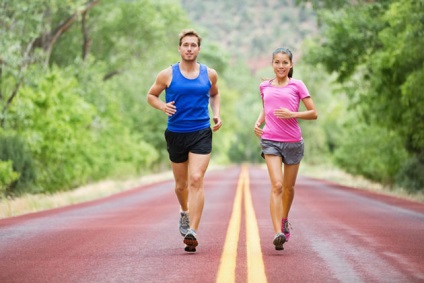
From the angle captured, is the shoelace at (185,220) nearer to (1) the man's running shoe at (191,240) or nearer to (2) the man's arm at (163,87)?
(1) the man's running shoe at (191,240)

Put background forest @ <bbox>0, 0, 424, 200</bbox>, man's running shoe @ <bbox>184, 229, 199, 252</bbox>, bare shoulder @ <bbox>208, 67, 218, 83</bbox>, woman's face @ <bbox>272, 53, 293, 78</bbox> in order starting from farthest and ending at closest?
background forest @ <bbox>0, 0, 424, 200</bbox>
woman's face @ <bbox>272, 53, 293, 78</bbox>
bare shoulder @ <bbox>208, 67, 218, 83</bbox>
man's running shoe @ <bbox>184, 229, 199, 252</bbox>

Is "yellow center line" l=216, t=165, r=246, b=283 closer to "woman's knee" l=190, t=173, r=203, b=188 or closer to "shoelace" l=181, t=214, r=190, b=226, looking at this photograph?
"shoelace" l=181, t=214, r=190, b=226

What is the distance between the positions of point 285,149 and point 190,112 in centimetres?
116

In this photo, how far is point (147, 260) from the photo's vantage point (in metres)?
8.27

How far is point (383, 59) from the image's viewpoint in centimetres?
2394

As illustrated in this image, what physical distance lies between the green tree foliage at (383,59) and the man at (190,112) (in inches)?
509

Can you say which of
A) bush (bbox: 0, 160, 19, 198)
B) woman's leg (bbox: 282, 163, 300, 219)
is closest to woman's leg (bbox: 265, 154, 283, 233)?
woman's leg (bbox: 282, 163, 300, 219)

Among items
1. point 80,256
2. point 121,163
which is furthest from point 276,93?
point 121,163

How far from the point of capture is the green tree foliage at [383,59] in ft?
70.5

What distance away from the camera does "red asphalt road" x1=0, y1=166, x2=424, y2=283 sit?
23.9ft

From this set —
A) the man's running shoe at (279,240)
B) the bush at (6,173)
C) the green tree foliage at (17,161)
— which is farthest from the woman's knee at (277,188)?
the green tree foliage at (17,161)

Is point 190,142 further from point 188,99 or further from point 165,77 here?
point 165,77

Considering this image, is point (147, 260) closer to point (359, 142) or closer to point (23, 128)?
point (23, 128)

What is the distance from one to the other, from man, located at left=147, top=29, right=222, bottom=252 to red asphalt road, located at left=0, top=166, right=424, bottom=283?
765 mm
